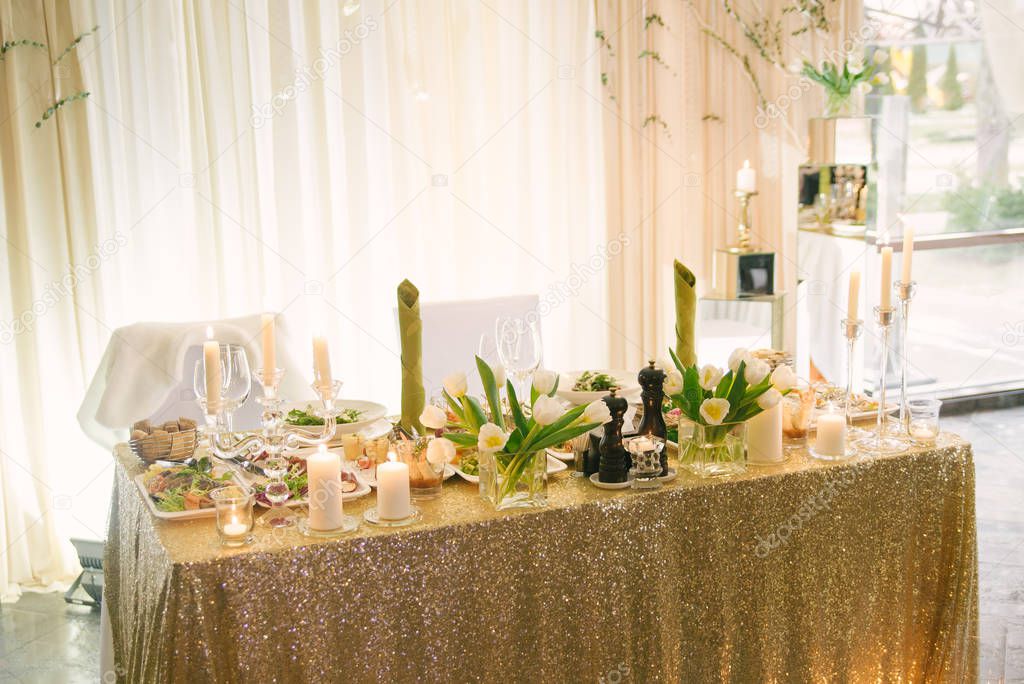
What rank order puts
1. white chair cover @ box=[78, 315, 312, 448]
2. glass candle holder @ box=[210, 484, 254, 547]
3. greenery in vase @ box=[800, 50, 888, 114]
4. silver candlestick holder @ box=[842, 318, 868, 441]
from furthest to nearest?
greenery in vase @ box=[800, 50, 888, 114], white chair cover @ box=[78, 315, 312, 448], silver candlestick holder @ box=[842, 318, 868, 441], glass candle holder @ box=[210, 484, 254, 547]

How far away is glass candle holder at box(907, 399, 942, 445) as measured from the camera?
2.15 m

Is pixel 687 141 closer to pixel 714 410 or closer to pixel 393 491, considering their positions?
A: pixel 714 410

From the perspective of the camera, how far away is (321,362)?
1.95m

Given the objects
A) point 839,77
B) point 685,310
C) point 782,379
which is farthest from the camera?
point 839,77

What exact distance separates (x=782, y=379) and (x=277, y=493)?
3.20 feet

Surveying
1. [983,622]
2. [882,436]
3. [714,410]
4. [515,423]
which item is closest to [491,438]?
[515,423]

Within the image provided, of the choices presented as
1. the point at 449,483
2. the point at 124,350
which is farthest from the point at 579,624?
the point at 124,350

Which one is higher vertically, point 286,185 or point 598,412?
point 286,185

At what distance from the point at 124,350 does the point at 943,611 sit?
6.71 ft

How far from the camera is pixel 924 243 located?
16.5 ft

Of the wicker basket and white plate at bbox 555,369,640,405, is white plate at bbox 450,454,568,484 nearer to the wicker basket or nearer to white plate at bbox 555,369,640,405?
white plate at bbox 555,369,640,405

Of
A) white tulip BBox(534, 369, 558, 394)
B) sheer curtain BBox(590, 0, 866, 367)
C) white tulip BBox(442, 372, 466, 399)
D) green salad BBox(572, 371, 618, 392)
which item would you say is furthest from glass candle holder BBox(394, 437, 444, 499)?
sheer curtain BBox(590, 0, 866, 367)

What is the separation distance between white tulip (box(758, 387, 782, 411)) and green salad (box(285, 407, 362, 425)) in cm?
86

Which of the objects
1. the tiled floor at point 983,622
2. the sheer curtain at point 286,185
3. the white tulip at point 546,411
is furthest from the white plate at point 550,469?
the sheer curtain at point 286,185
